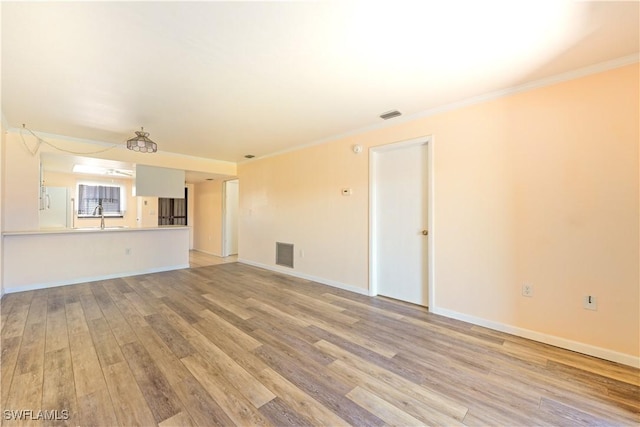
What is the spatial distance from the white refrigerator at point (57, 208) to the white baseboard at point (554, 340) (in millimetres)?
7597

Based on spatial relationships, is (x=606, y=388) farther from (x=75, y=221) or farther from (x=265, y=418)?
(x=75, y=221)

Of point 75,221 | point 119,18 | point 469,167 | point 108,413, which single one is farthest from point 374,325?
point 75,221

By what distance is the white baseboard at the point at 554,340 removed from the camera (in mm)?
1989

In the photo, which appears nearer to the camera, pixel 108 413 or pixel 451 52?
pixel 108 413

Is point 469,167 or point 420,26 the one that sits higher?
point 420,26

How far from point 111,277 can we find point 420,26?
5.65m

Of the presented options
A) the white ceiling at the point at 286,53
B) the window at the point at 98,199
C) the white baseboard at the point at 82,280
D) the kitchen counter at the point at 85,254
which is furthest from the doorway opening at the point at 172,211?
the white ceiling at the point at 286,53

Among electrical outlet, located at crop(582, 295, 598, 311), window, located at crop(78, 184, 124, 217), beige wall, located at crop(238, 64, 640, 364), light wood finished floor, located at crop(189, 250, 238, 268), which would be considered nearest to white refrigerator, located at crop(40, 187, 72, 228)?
window, located at crop(78, 184, 124, 217)

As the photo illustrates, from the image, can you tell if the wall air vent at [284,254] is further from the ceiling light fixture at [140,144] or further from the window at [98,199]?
the window at [98,199]

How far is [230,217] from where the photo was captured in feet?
23.0

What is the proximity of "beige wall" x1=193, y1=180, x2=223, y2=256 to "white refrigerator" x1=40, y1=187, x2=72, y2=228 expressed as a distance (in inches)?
110

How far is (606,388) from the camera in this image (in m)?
1.73

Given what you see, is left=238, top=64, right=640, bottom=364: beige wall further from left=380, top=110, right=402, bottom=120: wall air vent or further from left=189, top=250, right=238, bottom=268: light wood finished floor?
left=189, top=250, right=238, bottom=268: light wood finished floor

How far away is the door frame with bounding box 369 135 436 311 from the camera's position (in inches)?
119
